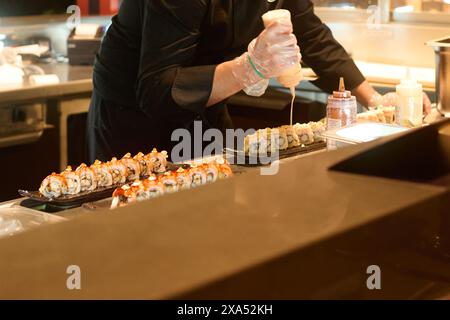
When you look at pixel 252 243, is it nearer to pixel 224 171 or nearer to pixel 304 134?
pixel 224 171

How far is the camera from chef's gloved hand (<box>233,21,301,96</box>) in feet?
7.12

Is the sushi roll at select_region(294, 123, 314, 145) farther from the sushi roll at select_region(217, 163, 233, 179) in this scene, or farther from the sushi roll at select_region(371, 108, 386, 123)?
the sushi roll at select_region(217, 163, 233, 179)

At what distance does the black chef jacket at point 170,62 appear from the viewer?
231cm

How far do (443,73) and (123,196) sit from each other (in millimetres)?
1176

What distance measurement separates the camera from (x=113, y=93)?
2.78 m

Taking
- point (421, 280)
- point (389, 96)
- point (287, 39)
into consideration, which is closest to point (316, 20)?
point (389, 96)

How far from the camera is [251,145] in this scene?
7.45 ft

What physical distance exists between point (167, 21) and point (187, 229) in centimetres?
155

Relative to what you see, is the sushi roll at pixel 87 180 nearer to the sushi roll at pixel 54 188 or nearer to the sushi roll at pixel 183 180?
the sushi roll at pixel 54 188

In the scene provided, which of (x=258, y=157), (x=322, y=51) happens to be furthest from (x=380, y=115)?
(x=322, y=51)
